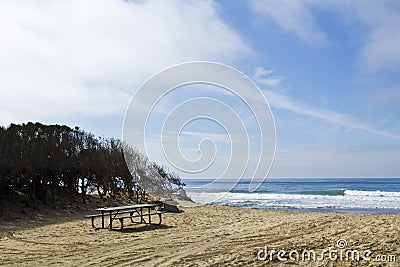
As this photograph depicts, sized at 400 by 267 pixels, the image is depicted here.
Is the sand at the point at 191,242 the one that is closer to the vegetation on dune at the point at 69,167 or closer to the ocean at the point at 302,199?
the vegetation on dune at the point at 69,167

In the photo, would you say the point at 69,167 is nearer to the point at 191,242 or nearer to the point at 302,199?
the point at 191,242

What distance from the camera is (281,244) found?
25.1ft

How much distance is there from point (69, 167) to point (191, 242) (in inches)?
369

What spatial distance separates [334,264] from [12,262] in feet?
17.3

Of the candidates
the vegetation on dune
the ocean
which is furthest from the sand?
the ocean

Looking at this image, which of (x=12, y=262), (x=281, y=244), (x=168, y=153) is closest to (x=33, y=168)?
(x=168, y=153)

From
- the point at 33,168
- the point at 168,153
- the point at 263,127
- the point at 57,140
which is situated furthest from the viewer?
the point at 57,140

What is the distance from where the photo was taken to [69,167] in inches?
629

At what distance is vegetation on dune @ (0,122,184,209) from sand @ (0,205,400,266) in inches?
107

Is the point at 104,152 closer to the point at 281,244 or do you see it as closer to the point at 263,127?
the point at 263,127

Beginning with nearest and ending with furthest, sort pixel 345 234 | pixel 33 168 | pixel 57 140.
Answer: pixel 345 234 → pixel 33 168 → pixel 57 140

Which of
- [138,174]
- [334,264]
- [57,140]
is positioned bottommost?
[334,264]

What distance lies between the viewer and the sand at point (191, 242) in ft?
21.3

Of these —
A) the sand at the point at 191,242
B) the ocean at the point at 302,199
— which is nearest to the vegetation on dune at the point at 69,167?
the sand at the point at 191,242
